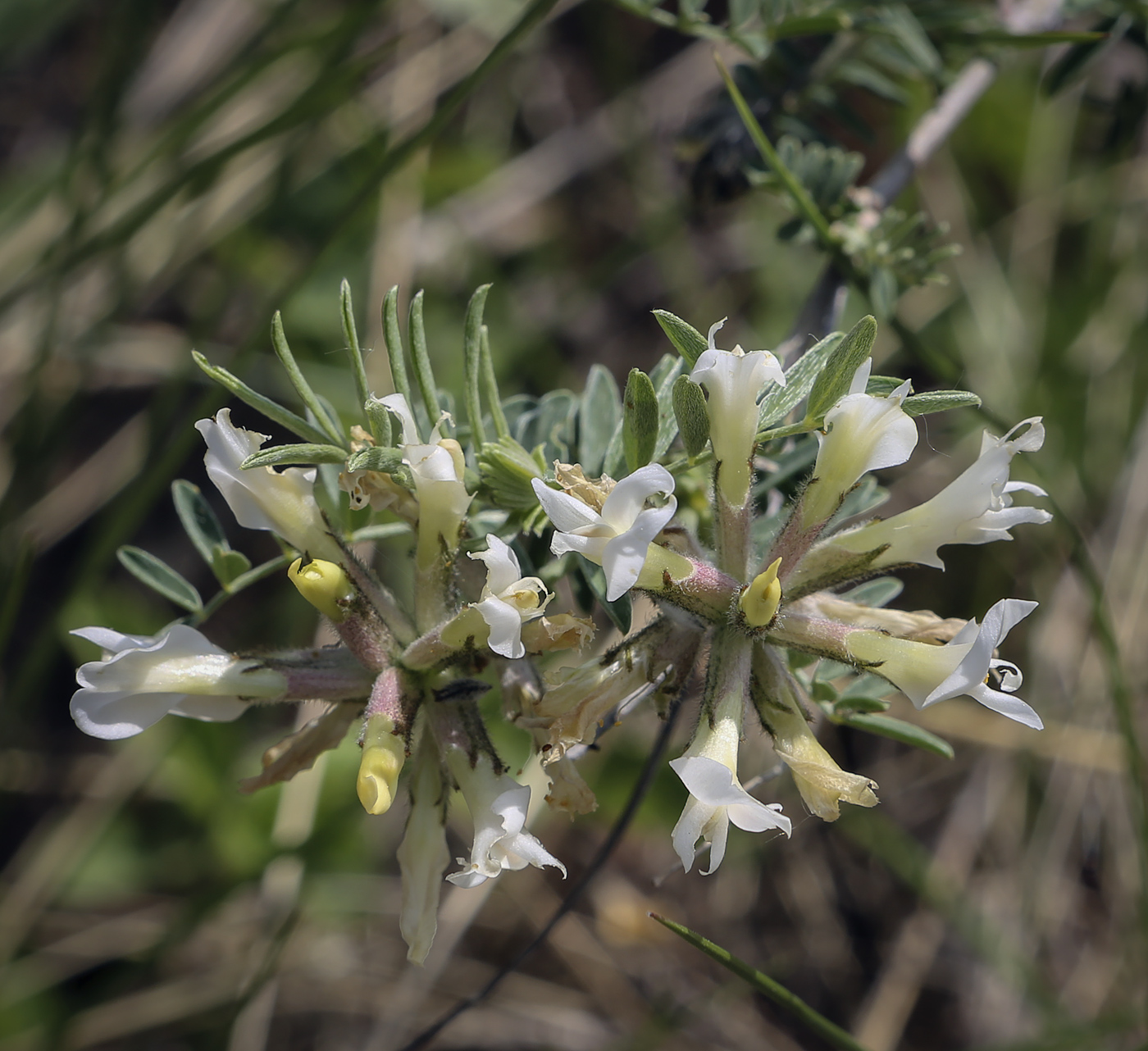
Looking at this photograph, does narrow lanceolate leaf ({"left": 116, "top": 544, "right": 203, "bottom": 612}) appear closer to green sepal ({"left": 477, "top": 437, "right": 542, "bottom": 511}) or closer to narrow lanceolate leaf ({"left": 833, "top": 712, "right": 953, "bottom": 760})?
green sepal ({"left": 477, "top": 437, "right": 542, "bottom": 511})

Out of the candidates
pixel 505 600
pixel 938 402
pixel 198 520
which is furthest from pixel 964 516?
pixel 198 520

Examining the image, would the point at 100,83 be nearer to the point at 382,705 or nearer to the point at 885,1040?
the point at 382,705

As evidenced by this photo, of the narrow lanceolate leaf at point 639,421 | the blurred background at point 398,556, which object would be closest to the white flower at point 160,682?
the narrow lanceolate leaf at point 639,421

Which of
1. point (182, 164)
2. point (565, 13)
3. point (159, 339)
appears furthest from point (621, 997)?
point (565, 13)

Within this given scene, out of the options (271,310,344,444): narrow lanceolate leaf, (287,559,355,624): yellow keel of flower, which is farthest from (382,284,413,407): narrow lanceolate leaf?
(287,559,355,624): yellow keel of flower

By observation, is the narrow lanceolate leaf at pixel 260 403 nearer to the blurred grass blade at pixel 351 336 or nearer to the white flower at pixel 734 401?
the blurred grass blade at pixel 351 336

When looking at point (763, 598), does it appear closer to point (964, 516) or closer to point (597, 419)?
point (964, 516)
